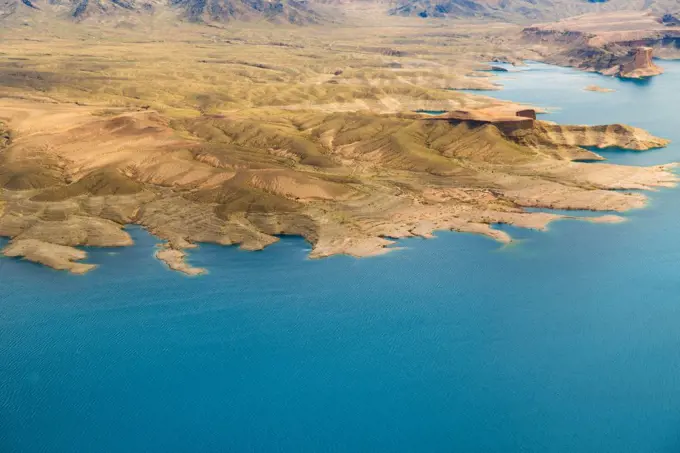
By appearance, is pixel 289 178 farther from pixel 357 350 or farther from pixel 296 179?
pixel 357 350

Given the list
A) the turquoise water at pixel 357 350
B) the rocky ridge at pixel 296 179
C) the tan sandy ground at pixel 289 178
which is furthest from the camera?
the tan sandy ground at pixel 289 178

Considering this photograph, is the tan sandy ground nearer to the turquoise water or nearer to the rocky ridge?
the rocky ridge

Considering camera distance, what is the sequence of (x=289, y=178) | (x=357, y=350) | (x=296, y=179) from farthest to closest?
(x=289, y=178)
(x=296, y=179)
(x=357, y=350)

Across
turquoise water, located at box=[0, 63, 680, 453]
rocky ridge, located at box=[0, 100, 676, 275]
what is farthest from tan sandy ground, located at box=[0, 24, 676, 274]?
turquoise water, located at box=[0, 63, 680, 453]

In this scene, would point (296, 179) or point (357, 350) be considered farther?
point (296, 179)

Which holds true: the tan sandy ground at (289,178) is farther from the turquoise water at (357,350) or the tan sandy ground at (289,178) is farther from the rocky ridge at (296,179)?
the turquoise water at (357,350)

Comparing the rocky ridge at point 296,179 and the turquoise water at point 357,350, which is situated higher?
the rocky ridge at point 296,179

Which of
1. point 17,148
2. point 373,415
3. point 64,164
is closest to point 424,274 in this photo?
point 373,415

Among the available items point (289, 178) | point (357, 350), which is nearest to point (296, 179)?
point (289, 178)

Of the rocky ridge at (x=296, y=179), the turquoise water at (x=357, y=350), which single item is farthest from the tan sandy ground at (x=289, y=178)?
the turquoise water at (x=357, y=350)

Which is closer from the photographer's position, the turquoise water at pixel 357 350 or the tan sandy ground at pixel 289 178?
the turquoise water at pixel 357 350
